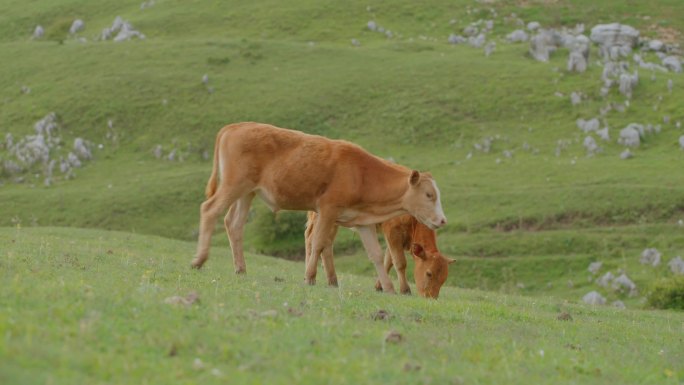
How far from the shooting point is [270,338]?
370 inches

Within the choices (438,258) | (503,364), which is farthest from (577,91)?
(503,364)

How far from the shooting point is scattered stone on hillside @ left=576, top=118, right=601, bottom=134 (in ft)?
194

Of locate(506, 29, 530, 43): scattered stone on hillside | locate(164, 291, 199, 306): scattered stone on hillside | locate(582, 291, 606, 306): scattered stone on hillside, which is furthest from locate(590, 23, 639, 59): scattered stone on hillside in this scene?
locate(164, 291, 199, 306): scattered stone on hillside

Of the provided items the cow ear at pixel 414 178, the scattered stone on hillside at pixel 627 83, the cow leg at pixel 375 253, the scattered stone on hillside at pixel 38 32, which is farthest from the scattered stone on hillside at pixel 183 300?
the scattered stone on hillside at pixel 38 32

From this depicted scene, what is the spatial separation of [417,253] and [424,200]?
1.71 metres

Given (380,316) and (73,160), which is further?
(73,160)

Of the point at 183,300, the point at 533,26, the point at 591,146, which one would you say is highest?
the point at 183,300

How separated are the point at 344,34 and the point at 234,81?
14474 mm

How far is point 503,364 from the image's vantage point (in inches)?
392

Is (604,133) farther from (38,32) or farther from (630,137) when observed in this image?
(38,32)

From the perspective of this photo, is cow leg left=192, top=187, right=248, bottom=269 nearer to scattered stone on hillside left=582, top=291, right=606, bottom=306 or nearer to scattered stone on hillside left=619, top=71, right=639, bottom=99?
scattered stone on hillside left=582, top=291, right=606, bottom=306

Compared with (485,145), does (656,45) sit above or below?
below

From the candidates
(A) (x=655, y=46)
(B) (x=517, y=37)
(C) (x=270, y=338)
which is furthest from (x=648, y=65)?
(C) (x=270, y=338)

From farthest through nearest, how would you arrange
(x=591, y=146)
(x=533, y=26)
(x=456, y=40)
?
(x=533, y=26), (x=456, y=40), (x=591, y=146)
